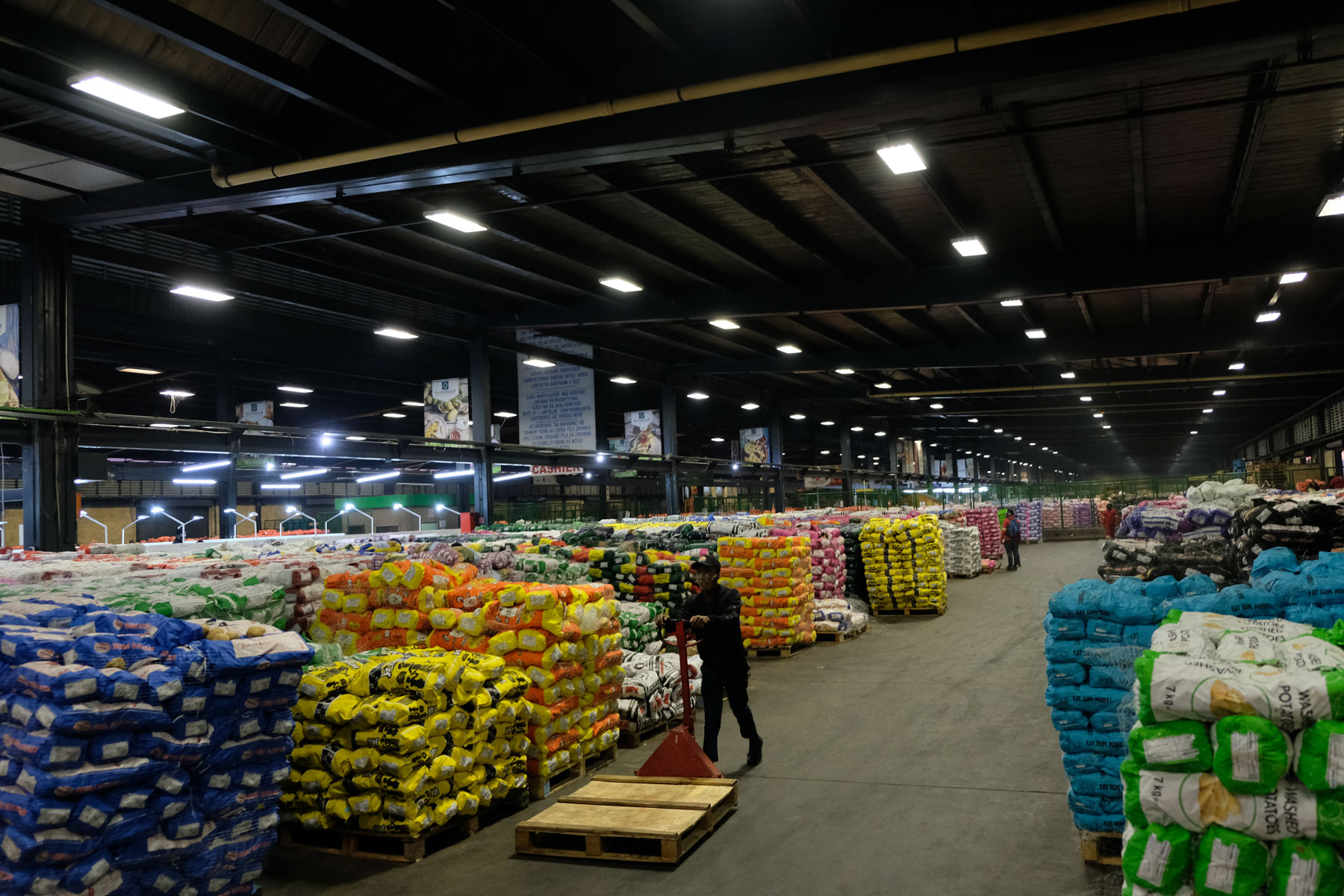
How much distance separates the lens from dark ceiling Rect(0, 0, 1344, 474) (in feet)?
24.0

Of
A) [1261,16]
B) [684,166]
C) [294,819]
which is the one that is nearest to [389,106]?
[684,166]

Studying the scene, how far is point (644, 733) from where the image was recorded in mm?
8938

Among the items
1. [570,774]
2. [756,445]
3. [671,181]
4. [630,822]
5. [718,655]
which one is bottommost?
[570,774]

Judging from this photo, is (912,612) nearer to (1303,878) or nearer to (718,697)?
(718,697)

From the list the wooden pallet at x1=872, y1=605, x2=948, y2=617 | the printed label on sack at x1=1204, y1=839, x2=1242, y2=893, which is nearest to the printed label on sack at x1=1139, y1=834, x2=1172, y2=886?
the printed label on sack at x1=1204, y1=839, x2=1242, y2=893

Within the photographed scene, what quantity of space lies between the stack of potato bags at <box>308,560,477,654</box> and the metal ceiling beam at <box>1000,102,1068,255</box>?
280 inches

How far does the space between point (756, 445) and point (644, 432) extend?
6.31 metres

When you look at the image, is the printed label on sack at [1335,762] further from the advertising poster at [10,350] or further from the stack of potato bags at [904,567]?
the stack of potato bags at [904,567]

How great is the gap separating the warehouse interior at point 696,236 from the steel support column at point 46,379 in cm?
4

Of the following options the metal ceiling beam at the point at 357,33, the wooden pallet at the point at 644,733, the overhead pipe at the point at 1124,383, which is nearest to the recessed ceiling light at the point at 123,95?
the metal ceiling beam at the point at 357,33

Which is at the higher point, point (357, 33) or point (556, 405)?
point (357, 33)

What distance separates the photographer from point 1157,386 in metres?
27.5

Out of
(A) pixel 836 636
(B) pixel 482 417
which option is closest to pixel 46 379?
(B) pixel 482 417

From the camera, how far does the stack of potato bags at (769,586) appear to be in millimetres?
13562
